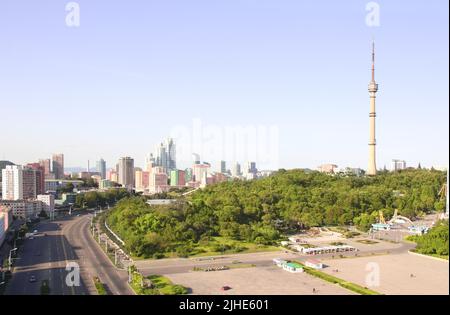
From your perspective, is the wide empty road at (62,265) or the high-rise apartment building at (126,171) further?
the high-rise apartment building at (126,171)

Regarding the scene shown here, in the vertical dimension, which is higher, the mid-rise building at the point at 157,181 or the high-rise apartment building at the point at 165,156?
the high-rise apartment building at the point at 165,156

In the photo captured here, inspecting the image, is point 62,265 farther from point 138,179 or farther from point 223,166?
point 223,166

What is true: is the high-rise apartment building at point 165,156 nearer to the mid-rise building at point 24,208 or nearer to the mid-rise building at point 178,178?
the mid-rise building at point 178,178

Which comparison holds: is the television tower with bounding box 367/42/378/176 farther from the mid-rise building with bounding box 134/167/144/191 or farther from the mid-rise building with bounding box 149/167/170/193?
the mid-rise building with bounding box 134/167/144/191

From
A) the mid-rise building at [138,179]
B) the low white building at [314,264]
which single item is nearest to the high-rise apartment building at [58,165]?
the mid-rise building at [138,179]

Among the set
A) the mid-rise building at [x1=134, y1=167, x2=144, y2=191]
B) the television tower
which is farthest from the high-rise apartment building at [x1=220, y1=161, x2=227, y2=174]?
the television tower
